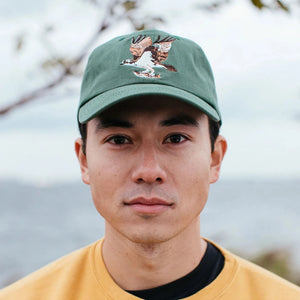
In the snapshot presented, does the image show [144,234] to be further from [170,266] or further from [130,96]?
[130,96]

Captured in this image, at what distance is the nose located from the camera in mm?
1785

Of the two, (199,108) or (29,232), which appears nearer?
(199,108)

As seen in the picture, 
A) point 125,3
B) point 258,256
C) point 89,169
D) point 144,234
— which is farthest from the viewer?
point 258,256

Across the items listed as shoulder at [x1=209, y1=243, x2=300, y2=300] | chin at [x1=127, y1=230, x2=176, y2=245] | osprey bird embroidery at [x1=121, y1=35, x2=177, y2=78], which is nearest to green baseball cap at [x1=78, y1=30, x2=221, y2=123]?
osprey bird embroidery at [x1=121, y1=35, x2=177, y2=78]

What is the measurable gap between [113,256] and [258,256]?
13.0 feet

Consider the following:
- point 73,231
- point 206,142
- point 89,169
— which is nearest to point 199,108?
point 206,142

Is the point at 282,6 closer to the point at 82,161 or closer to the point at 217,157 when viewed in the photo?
the point at 217,157

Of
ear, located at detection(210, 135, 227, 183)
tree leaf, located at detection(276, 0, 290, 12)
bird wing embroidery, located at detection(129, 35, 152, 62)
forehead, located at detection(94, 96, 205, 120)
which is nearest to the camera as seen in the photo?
tree leaf, located at detection(276, 0, 290, 12)

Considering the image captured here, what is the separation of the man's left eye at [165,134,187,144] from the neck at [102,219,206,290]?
34 centimetres

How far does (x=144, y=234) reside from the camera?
71.6 inches

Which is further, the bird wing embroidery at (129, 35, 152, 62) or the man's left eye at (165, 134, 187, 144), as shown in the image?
the bird wing embroidery at (129, 35, 152, 62)

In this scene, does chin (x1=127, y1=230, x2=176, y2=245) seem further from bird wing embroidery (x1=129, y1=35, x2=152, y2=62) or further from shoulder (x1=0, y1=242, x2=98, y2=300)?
bird wing embroidery (x1=129, y1=35, x2=152, y2=62)

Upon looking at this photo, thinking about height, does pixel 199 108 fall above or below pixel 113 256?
above

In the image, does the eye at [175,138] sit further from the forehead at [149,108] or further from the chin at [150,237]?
the chin at [150,237]
